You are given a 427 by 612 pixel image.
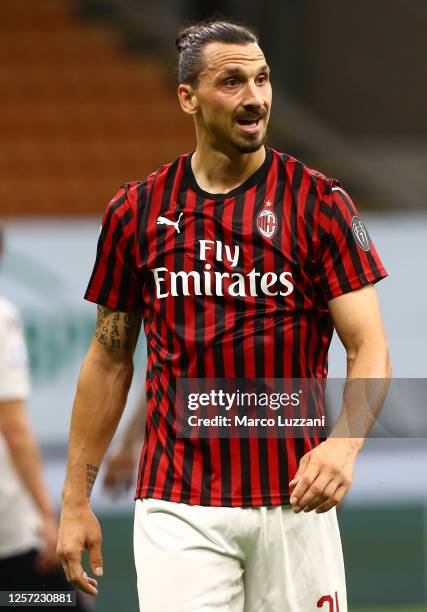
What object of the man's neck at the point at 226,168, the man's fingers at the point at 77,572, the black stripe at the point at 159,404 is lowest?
the man's fingers at the point at 77,572

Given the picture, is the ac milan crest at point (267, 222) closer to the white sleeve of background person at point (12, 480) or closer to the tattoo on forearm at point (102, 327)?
the tattoo on forearm at point (102, 327)

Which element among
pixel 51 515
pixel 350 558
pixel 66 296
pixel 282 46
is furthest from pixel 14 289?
pixel 282 46

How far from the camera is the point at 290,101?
14.2 m

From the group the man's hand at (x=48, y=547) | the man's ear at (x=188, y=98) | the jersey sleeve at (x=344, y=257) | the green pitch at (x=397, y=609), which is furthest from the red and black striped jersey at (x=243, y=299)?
the green pitch at (x=397, y=609)

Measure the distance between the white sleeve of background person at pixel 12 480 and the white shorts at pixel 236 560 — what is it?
180 cm

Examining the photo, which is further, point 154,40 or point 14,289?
point 154,40

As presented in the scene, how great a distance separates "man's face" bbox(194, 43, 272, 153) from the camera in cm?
309

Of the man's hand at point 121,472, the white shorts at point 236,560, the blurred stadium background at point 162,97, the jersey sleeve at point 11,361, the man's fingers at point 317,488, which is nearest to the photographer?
the man's fingers at point 317,488

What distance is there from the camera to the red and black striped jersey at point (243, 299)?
3.10 metres

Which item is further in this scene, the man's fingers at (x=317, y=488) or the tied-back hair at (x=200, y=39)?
the tied-back hair at (x=200, y=39)

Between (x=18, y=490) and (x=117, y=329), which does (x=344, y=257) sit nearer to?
(x=117, y=329)

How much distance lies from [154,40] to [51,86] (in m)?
1.84

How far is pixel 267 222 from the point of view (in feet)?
10.3

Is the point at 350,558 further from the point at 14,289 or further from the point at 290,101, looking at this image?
the point at 290,101
